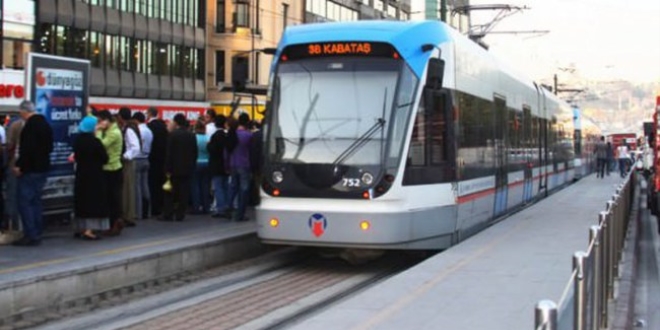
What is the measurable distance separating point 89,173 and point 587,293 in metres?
7.15

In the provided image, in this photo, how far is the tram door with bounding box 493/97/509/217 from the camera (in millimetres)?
15672

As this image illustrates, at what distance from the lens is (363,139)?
34.9ft

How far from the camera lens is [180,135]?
1350cm

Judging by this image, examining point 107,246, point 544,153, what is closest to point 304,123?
point 107,246

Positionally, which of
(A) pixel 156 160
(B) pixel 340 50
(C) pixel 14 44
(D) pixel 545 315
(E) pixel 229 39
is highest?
(E) pixel 229 39

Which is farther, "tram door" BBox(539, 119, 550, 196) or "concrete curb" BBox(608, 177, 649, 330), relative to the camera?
"tram door" BBox(539, 119, 550, 196)

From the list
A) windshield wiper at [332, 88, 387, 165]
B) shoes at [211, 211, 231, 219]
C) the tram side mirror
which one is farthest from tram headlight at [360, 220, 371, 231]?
shoes at [211, 211, 231, 219]

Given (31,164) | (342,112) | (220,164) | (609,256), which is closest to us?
(609,256)

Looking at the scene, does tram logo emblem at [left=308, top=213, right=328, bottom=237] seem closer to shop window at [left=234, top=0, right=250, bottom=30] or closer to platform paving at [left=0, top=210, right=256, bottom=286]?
platform paving at [left=0, top=210, right=256, bottom=286]

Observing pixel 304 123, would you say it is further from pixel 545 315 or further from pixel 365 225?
pixel 545 315

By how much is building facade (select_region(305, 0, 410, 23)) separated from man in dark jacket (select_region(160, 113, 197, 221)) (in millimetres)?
51157

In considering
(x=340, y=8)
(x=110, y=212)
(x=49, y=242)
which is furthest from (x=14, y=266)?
(x=340, y=8)

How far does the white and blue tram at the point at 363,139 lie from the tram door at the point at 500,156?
3.58 metres

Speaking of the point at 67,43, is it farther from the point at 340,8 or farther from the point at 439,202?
the point at 439,202
